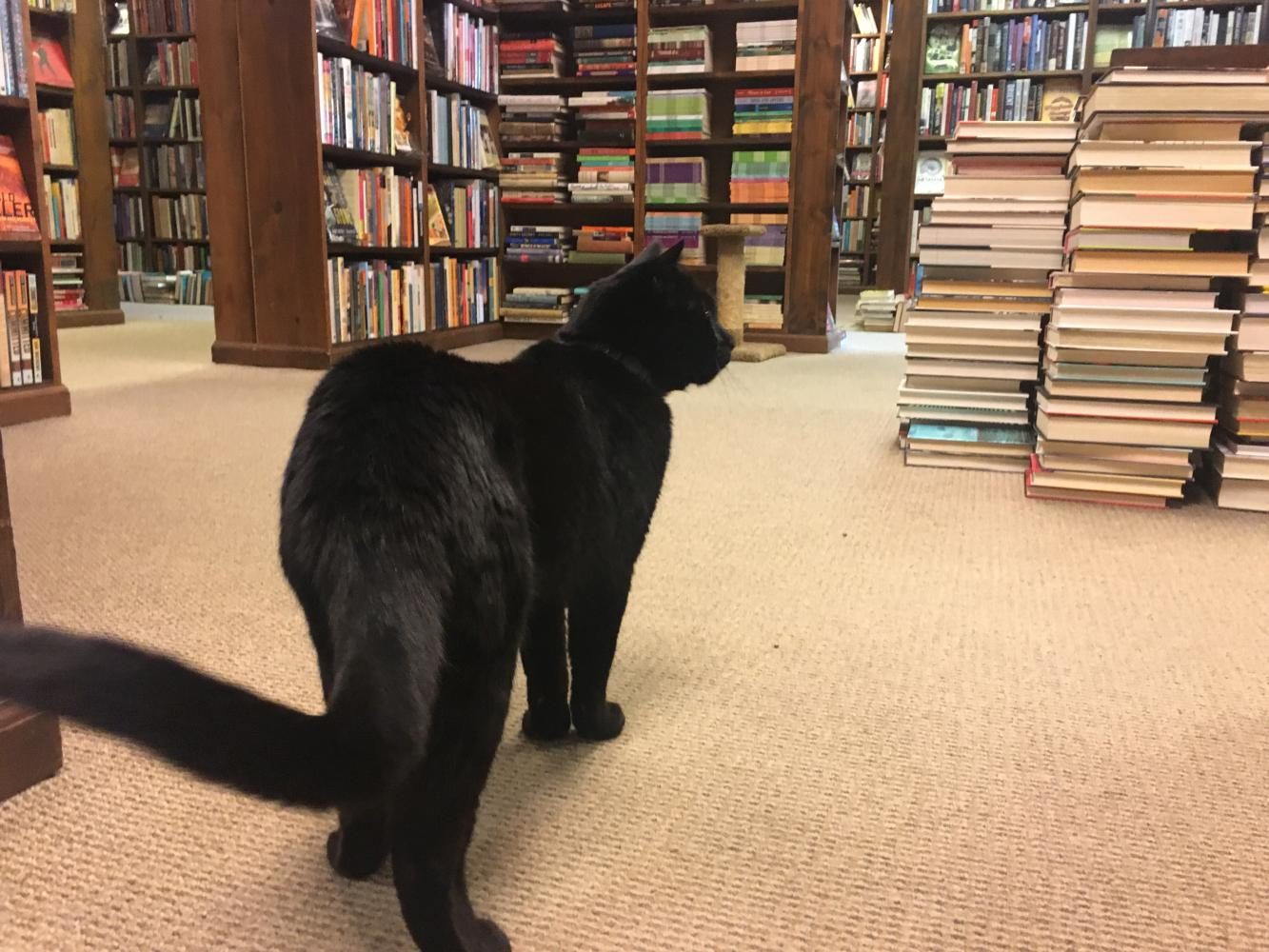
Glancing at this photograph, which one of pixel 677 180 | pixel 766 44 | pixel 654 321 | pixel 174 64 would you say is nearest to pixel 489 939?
pixel 654 321

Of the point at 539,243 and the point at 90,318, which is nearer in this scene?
the point at 539,243

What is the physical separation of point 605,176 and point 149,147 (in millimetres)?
3028

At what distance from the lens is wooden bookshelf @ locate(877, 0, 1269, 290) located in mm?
4988

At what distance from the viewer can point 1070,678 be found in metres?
1.11

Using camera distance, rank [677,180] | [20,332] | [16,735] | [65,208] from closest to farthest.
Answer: [16,735], [20,332], [677,180], [65,208]

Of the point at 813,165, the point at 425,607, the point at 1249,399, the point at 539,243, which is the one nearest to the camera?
the point at 425,607

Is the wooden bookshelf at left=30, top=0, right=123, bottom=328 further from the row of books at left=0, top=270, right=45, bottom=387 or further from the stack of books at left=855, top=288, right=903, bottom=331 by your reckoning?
the stack of books at left=855, top=288, right=903, bottom=331

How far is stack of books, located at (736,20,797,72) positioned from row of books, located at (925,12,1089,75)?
1959 mm

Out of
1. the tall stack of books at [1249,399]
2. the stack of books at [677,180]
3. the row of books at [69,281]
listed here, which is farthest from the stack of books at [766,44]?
the row of books at [69,281]

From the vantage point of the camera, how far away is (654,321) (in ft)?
3.28

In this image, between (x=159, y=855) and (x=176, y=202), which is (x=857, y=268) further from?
(x=159, y=855)

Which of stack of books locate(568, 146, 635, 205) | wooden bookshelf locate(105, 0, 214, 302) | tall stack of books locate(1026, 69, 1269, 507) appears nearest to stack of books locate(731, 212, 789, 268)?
stack of books locate(568, 146, 635, 205)

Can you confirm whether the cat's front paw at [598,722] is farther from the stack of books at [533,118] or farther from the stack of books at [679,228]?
the stack of books at [533,118]

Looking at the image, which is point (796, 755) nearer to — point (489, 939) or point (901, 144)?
point (489, 939)
